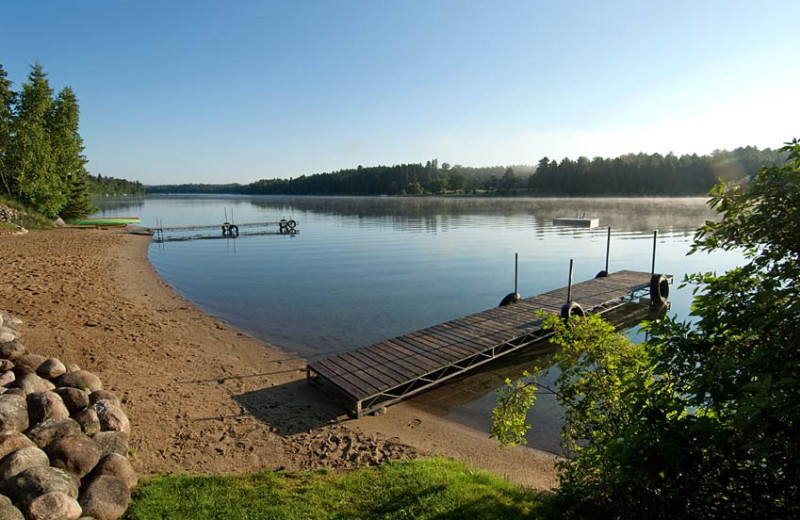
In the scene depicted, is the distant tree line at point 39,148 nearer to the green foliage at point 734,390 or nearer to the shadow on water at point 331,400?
the shadow on water at point 331,400

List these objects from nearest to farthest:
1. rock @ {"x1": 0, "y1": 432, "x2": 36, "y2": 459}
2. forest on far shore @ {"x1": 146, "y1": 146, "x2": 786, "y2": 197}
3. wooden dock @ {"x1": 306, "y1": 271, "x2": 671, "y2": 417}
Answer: rock @ {"x1": 0, "y1": 432, "x2": 36, "y2": 459}
wooden dock @ {"x1": 306, "y1": 271, "x2": 671, "y2": 417}
forest on far shore @ {"x1": 146, "y1": 146, "x2": 786, "y2": 197}

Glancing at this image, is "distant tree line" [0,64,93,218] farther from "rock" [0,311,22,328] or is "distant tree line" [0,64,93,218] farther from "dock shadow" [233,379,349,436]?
"dock shadow" [233,379,349,436]

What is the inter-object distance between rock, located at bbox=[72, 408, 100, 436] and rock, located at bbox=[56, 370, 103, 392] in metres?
0.95

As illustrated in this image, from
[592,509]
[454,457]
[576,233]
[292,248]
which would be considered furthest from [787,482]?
[576,233]

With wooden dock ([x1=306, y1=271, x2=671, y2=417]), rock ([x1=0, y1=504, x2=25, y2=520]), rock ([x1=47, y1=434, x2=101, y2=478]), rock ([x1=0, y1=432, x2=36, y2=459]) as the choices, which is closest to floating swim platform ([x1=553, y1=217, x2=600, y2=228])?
wooden dock ([x1=306, y1=271, x2=671, y2=417])

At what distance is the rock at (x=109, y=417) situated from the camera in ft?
20.5

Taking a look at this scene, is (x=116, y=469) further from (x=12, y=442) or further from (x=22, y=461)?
(x=12, y=442)

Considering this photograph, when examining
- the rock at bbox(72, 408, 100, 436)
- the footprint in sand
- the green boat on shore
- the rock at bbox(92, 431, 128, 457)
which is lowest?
the footprint in sand

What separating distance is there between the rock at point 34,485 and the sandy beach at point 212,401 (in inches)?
61.1

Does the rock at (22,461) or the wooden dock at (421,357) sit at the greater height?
the rock at (22,461)

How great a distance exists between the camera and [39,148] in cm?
3744

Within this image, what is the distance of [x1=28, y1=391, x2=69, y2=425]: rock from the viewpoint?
5645 mm

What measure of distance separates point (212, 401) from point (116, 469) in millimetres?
3852

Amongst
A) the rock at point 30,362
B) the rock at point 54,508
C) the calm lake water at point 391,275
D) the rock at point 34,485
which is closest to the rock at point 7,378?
the rock at point 30,362
